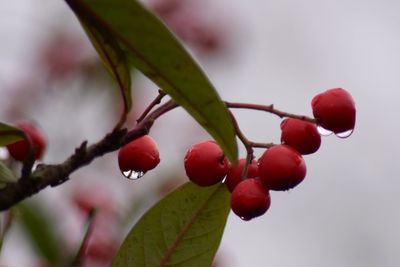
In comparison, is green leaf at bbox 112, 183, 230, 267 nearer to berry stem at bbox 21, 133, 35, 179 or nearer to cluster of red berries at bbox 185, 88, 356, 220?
cluster of red berries at bbox 185, 88, 356, 220

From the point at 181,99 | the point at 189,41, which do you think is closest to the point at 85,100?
the point at 189,41

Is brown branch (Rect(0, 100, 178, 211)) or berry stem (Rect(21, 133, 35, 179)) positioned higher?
berry stem (Rect(21, 133, 35, 179))

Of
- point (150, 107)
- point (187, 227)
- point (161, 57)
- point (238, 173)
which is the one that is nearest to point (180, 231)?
point (187, 227)

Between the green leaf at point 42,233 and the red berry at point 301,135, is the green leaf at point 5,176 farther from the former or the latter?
the red berry at point 301,135

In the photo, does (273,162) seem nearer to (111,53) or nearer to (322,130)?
(322,130)

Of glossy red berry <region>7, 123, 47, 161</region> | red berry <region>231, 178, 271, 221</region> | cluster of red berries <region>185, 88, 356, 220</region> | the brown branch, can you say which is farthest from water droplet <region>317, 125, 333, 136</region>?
glossy red berry <region>7, 123, 47, 161</region>

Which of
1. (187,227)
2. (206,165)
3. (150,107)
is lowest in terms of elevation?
(187,227)
